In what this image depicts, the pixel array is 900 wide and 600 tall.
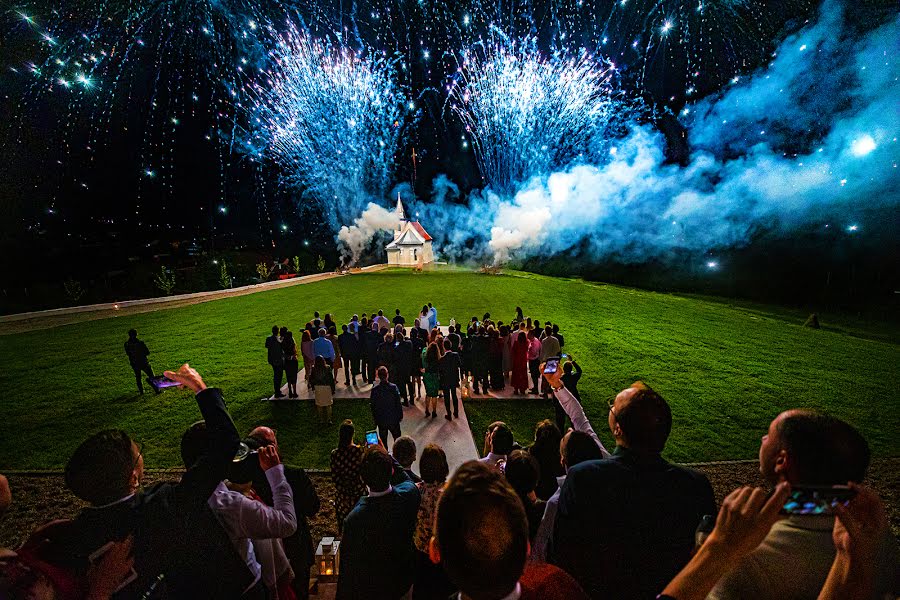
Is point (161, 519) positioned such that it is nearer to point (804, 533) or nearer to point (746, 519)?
point (746, 519)

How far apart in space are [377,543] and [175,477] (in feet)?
22.0

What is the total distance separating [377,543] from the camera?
294cm

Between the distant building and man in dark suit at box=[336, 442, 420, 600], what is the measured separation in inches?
2079

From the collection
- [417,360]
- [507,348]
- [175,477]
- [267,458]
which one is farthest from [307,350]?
[267,458]

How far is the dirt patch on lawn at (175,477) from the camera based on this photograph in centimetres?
596

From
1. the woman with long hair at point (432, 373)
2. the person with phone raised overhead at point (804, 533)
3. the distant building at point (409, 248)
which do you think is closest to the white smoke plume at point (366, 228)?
the distant building at point (409, 248)

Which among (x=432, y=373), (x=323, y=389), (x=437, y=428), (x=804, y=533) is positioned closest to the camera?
(x=804, y=533)

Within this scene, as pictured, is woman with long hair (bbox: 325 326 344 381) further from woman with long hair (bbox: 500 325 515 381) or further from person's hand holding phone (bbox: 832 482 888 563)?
person's hand holding phone (bbox: 832 482 888 563)

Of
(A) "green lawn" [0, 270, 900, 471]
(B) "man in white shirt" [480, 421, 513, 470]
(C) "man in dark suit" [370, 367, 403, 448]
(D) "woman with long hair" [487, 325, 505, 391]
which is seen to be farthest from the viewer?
(D) "woman with long hair" [487, 325, 505, 391]

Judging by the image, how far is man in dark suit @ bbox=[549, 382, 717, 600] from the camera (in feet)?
7.47

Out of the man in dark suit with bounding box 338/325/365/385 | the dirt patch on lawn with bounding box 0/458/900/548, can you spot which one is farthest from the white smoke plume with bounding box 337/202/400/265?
the dirt patch on lawn with bounding box 0/458/900/548

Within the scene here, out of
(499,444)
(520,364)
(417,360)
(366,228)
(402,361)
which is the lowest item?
(520,364)

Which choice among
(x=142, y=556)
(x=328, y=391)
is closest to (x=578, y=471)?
(x=142, y=556)

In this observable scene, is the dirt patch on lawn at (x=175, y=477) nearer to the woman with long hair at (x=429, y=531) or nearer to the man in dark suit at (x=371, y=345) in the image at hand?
the woman with long hair at (x=429, y=531)
